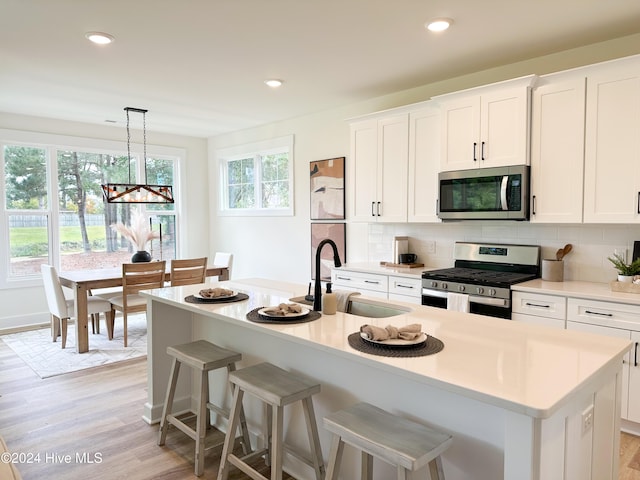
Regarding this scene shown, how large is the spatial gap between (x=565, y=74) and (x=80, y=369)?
4.50 meters

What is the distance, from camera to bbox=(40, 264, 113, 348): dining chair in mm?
4383

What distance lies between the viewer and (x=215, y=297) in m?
2.52

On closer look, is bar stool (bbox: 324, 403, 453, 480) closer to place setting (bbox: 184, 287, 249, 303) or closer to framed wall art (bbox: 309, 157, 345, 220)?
place setting (bbox: 184, 287, 249, 303)

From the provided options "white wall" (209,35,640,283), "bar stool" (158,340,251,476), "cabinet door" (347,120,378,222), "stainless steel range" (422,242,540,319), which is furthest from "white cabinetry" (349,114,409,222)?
"bar stool" (158,340,251,476)

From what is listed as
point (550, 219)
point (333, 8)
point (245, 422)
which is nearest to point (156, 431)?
point (245, 422)

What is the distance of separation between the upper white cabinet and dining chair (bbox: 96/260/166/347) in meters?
3.15

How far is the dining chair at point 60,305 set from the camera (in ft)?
14.4

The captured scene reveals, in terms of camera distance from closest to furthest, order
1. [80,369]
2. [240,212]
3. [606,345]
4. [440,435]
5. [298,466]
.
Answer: [440,435]
[606,345]
[298,466]
[80,369]
[240,212]

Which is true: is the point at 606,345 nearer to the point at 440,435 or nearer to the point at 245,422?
the point at 440,435

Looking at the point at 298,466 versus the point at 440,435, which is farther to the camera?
the point at 298,466

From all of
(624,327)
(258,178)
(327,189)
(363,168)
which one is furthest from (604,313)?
(258,178)

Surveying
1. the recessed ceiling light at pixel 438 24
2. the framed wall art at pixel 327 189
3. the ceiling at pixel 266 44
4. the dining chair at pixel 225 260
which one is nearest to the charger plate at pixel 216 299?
the ceiling at pixel 266 44

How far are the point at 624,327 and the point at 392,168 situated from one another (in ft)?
7.20

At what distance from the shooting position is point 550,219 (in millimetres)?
3105
